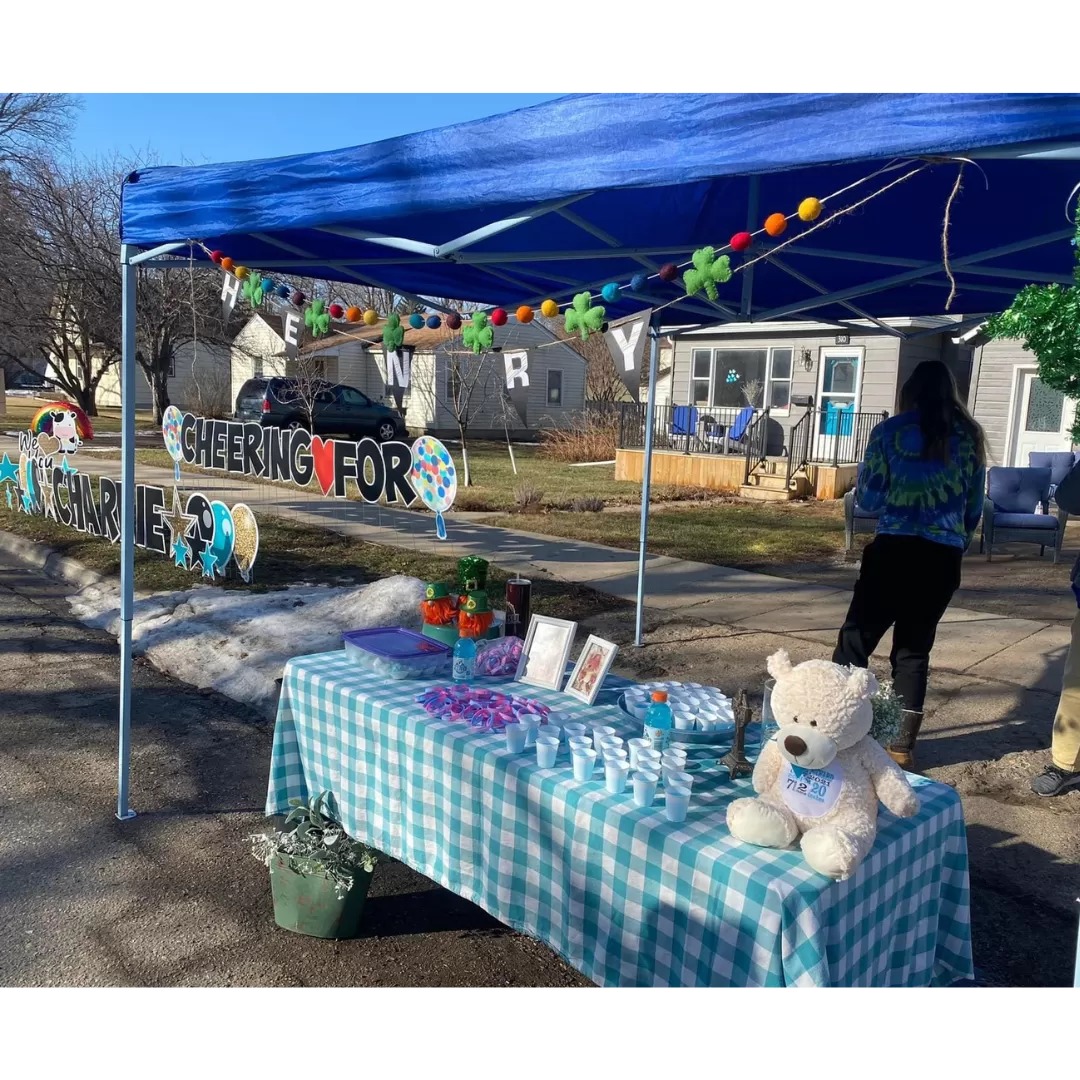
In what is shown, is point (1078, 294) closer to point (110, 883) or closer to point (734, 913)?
point (734, 913)

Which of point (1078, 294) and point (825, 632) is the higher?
point (1078, 294)

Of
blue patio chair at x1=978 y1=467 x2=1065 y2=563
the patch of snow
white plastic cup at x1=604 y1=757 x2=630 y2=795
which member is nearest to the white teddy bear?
white plastic cup at x1=604 y1=757 x2=630 y2=795

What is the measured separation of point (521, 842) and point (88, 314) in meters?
26.3

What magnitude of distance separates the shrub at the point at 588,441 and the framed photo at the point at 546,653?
1849cm

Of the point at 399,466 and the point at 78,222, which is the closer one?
the point at 399,466

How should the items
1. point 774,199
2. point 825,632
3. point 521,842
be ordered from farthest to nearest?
point 825,632 < point 774,199 < point 521,842

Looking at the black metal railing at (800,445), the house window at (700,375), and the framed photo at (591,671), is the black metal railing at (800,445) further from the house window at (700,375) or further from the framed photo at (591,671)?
the framed photo at (591,671)

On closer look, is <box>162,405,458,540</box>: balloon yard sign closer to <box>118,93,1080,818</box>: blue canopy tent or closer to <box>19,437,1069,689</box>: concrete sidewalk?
<box>118,93,1080,818</box>: blue canopy tent

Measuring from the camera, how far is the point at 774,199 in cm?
407

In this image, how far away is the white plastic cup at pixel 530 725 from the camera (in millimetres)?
2680

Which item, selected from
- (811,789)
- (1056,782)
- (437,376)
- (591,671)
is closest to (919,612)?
(1056,782)

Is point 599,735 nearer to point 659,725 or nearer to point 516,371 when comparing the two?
point 659,725

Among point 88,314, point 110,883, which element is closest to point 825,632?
point 110,883

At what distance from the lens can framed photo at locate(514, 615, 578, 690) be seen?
3.24 meters
